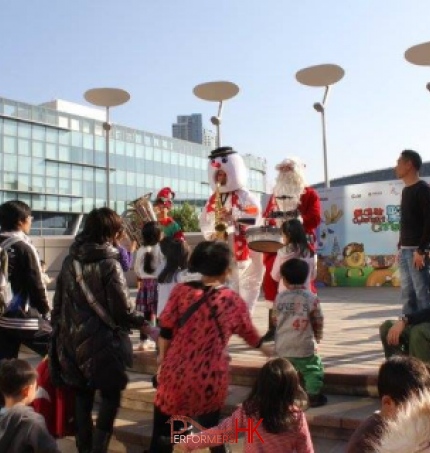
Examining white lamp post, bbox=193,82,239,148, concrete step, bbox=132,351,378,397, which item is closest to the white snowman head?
concrete step, bbox=132,351,378,397

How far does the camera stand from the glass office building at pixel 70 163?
46.3 m

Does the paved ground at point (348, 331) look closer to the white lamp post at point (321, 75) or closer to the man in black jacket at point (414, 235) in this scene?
the man in black jacket at point (414, 235)

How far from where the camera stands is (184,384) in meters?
3.06

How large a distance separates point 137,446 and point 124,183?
51931 mm

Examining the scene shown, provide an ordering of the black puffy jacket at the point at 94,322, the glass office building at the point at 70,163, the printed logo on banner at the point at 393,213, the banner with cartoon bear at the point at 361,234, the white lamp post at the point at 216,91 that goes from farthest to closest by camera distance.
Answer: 1. the glass office building at the point at 70,163
2. the banner with cartoon bear at the point at 361,234
3. the printed logo on banner at the point at 393,213
4. the white lamp post at the point at 216,91
5. the black puffy jacket at the point at 94,322

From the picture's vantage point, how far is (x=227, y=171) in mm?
7102

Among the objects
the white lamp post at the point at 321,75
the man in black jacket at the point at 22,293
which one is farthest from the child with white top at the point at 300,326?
the white lamp post at the point at 321,75

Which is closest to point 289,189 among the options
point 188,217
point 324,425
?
point 324,425

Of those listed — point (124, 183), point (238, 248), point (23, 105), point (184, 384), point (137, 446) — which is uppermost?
point (23, 105)

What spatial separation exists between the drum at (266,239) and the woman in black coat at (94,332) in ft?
8.45

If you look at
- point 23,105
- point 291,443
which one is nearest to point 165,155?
point 23,105

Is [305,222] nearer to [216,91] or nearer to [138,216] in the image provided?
[138,216]

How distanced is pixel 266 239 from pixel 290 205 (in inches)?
36.7

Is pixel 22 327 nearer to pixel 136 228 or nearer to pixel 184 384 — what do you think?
pixel 184 384
